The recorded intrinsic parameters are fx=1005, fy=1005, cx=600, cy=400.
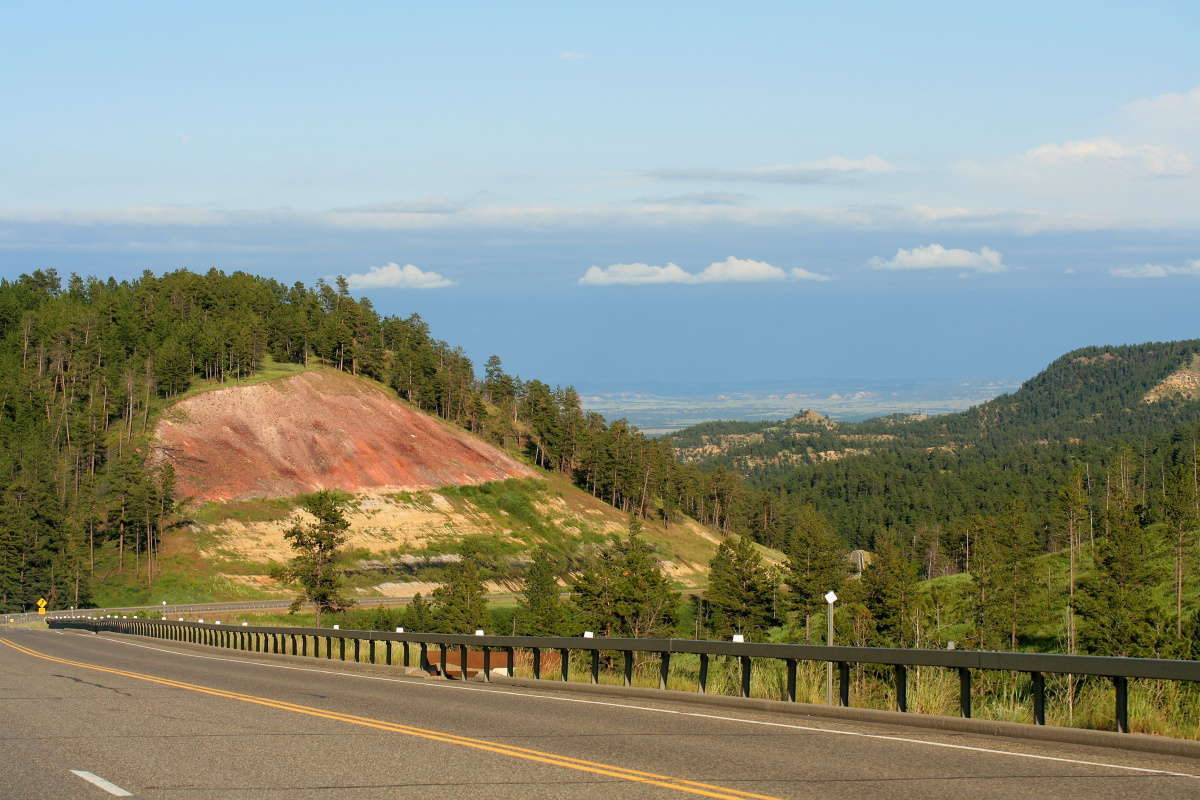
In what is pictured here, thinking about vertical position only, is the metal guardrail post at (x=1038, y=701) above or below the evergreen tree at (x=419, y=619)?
above

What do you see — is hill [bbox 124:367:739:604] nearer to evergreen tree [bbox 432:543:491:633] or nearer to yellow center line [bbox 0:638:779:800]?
evergreen tree [bbox 432:543:491:633]

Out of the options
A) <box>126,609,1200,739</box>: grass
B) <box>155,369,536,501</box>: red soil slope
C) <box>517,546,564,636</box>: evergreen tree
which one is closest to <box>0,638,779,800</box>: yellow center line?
<box>126,609,1200,739</box>: grass

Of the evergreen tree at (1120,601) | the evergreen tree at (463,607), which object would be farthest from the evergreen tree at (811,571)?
the evergreen tree at (463,607)

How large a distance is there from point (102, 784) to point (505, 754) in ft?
11.4

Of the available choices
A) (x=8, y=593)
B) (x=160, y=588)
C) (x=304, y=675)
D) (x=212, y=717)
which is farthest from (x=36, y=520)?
(x=212, y=717)

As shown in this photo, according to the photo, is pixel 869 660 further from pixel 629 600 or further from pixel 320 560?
pixel 320 560

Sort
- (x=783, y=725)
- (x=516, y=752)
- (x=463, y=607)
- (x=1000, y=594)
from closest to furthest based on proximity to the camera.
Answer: (x=516, y=752) < (x=783, y=725) < (x=463, y=607) < (x=1000, y=594)

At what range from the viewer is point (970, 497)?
193 meters

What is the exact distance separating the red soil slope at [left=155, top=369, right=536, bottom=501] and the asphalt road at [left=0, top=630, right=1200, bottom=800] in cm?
8863

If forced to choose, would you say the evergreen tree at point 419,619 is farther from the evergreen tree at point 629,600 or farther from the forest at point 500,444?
the forest at point 500,444

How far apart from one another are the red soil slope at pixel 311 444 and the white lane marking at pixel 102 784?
92344mm

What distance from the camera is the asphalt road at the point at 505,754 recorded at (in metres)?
7.92

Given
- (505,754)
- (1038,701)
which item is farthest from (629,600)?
(505,754)

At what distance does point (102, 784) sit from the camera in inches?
326
